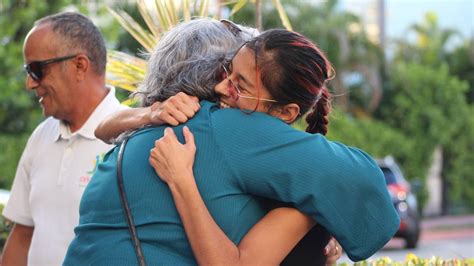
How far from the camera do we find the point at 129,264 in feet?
8.45

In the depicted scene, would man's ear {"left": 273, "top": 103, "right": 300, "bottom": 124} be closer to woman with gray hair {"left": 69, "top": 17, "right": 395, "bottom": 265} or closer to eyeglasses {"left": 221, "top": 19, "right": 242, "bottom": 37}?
woman with gray hair {"left": 69, "top": 17, "right": 395, "bottom": 265}

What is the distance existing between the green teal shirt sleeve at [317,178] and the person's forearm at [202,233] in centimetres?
12

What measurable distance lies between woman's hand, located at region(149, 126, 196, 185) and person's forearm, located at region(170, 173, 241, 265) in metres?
0.04

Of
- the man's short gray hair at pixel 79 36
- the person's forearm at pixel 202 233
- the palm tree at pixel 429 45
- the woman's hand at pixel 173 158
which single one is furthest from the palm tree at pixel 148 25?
the palm tree at pixel 429 45

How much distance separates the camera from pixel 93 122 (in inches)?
169

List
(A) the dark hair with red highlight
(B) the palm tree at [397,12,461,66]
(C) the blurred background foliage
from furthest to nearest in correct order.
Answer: (B) the palm tree at [397,12,461,66], (C) the blurred background foliage, (A) the dark hair with red highlight

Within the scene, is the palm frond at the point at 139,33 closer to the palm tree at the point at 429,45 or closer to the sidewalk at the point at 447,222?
the sidewalk at the point at 447,222

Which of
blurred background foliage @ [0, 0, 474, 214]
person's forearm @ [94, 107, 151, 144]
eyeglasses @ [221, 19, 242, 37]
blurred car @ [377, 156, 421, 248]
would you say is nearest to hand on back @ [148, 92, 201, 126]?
person's forearm @ [94, 107, 151, 144]

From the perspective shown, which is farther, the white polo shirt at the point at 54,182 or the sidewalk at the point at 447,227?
the sidewalk at the point at 447,227

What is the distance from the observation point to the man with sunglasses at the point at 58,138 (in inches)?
161

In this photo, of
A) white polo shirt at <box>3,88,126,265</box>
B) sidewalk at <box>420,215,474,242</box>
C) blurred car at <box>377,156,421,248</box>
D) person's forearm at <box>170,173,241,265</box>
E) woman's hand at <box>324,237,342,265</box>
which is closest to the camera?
person's forearm at <box>170,173,241,265</box>

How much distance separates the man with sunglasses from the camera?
13.4 feet

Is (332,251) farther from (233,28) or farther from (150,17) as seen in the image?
(150,17)

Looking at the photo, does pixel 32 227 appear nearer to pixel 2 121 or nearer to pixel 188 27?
pixel 188 27
